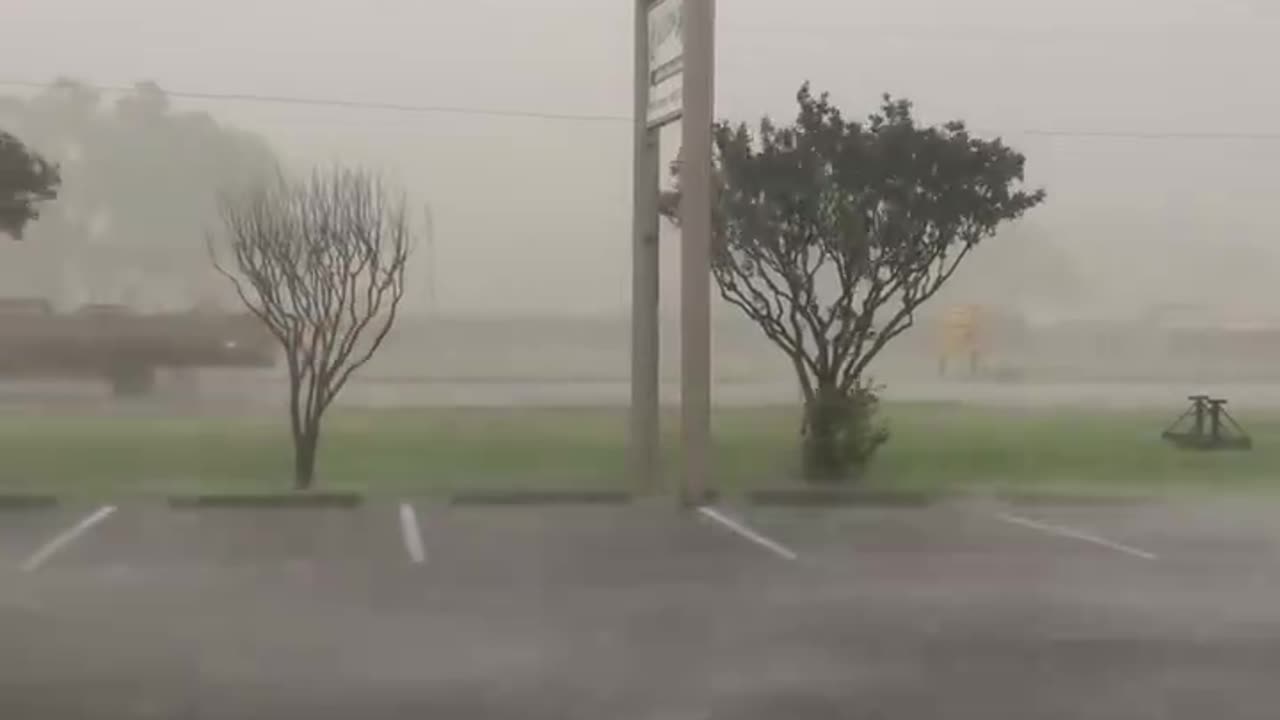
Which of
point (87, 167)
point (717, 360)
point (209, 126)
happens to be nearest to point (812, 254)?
point (717, 360)

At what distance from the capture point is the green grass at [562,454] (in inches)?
502

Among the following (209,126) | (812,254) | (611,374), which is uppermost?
(209,126)

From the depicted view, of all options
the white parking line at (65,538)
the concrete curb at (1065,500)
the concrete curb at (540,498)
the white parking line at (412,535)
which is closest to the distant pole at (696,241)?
the concrete curb at (540,498)

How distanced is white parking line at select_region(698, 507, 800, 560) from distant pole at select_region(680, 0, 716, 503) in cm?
52

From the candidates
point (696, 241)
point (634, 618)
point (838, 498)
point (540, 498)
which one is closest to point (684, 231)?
point (696, 241)

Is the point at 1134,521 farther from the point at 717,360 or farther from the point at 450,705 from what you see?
the point at 450,705

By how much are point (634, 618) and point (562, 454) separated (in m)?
6.27

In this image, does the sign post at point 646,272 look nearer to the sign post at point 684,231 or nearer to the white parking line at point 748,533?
the sign post at point 684,231

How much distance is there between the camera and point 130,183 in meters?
13.1

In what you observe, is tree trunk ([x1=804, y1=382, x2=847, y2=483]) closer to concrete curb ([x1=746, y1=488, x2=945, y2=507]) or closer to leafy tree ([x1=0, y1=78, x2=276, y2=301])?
concrete curb ([x1=746, y1=488, x2=945, y2=507])

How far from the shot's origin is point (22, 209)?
12.7 m

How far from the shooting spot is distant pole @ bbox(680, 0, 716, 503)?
11883 millimetres

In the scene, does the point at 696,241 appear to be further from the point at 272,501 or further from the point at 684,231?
the point at 272,501

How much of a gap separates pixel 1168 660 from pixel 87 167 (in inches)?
379
